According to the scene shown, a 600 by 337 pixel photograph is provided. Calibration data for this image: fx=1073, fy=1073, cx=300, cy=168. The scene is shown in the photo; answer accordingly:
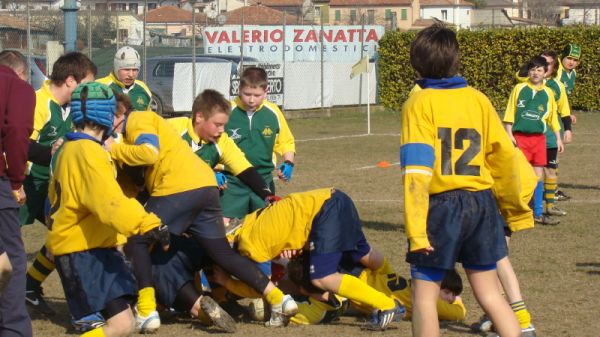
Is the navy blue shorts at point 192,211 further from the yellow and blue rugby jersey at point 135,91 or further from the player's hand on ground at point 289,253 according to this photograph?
the yellow and blue rugby jersey at point 135,91

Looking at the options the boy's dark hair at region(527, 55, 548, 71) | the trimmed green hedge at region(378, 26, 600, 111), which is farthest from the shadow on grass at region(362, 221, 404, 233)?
the trimmed green hedge at region(378, 26, 600, 111)

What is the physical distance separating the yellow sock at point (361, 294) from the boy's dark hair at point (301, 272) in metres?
0.25

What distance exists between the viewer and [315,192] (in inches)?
289

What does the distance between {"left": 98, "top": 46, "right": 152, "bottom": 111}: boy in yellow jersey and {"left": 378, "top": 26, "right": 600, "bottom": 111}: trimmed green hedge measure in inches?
808

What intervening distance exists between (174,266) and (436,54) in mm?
2786

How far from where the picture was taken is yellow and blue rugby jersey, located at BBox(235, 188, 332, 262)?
725 centimetres

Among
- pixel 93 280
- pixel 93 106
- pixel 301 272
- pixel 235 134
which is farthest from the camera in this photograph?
pixel 235 134

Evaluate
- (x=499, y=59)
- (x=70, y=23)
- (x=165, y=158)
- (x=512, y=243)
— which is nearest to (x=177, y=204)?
(x=165, y=158)

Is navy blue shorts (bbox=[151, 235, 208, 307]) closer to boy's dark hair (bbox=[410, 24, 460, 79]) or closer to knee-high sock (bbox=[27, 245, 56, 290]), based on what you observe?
knee-high sock (bbox=[27, 245, 56, 290])

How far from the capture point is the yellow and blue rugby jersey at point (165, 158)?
693 centimetres

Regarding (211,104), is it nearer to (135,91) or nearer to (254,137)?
(254,137)

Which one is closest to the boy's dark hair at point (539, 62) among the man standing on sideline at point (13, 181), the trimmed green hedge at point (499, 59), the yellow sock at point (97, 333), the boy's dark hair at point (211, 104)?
the boy's dark hair at point (211, 104)

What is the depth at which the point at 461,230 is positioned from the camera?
5527mm

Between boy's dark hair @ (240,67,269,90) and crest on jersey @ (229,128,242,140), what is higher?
boy's dark hair @ (240,67,269,90)
